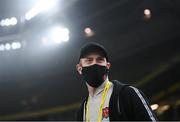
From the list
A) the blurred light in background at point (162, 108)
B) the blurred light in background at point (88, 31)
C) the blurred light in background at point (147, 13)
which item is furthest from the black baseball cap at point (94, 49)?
the blurred light in background at point (162, 108)

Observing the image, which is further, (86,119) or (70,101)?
(70,101)

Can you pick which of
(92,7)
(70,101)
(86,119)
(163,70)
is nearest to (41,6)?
(92,7)

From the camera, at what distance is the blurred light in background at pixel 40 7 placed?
1156 cm

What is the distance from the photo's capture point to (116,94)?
6.77 feet

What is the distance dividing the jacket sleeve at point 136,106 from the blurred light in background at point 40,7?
32.1ft

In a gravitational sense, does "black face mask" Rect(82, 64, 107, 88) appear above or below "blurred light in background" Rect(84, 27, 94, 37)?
below

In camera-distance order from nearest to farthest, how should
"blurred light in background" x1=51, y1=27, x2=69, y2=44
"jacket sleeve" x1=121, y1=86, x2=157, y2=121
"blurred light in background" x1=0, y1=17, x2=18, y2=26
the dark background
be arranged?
"jacket sleeve" x1=121, y1=86, x2=157, y2=121
"blurred light in background" x1=0, y1=17, x2=18, y2=26
the dark background
"blurred light in background" x1=51, y1=27, x2=69, y2=44

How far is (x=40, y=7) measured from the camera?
38.7 ft

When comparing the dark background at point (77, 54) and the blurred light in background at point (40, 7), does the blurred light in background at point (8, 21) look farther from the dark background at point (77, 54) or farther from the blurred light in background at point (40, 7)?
the blurred light in background at point (40, 7)

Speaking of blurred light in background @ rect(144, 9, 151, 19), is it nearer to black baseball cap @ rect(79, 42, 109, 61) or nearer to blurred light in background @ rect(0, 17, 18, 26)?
blurred light in background @ rect(0, 17, 18, 26)

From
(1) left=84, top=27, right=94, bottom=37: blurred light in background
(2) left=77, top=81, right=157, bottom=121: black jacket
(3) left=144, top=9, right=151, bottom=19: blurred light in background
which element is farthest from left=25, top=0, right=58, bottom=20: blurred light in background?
(2) left=77, top=81, right=157, bottom=121: black jacket

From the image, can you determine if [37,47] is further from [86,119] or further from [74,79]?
[86,119]

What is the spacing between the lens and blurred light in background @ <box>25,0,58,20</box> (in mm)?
11562

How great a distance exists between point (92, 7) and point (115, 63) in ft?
7.89
